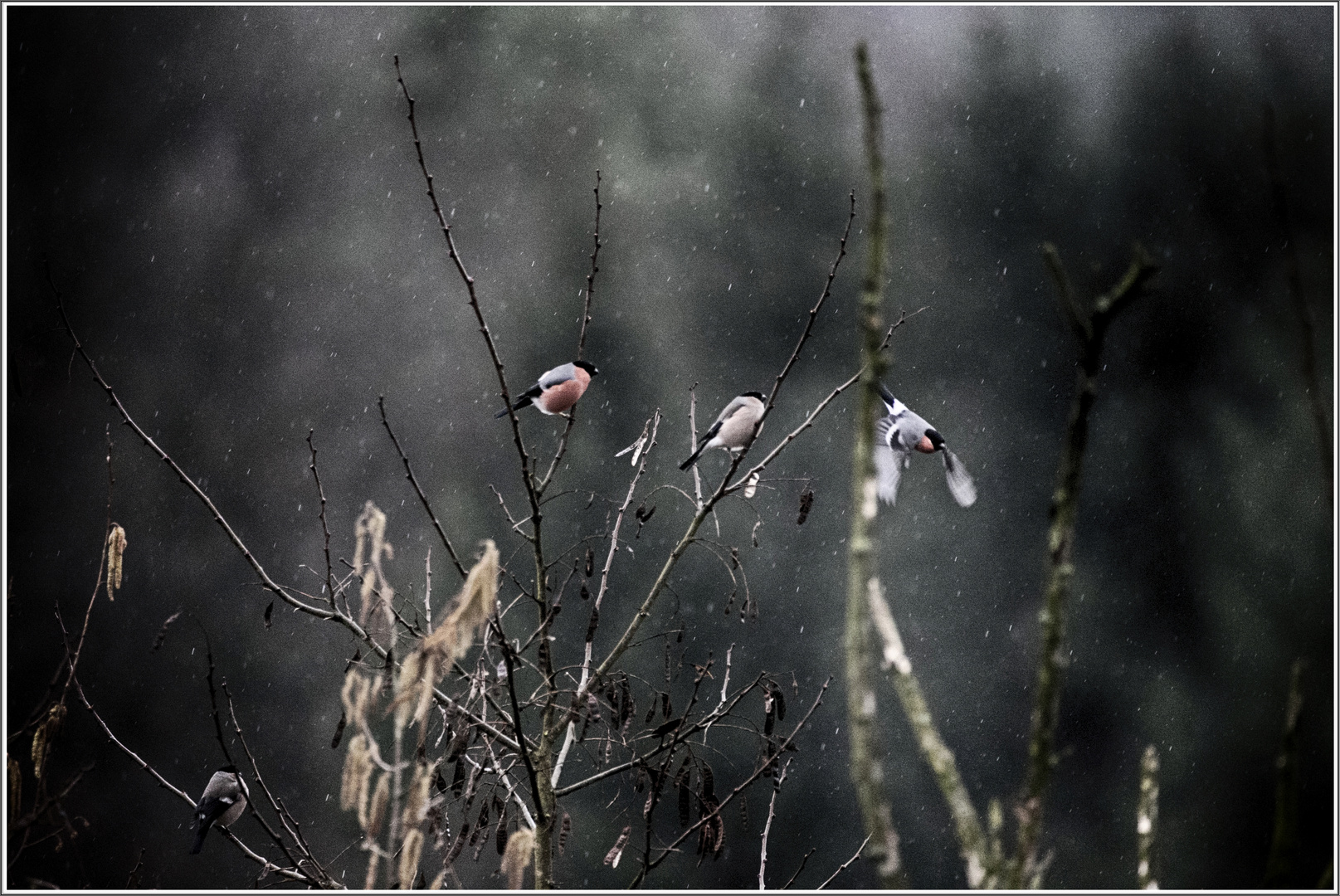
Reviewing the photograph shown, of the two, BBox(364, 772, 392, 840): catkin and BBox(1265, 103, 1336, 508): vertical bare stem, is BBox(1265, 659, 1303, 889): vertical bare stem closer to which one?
BBox(1265, 103, 1336, 508): vertical bare stem

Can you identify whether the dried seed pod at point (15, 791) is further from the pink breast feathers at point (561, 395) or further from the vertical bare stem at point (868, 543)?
the pink breast feathers at point (561, 395)

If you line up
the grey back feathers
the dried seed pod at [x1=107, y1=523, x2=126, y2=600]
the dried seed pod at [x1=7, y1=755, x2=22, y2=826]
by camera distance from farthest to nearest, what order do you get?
the grey back feathers
the dried seed pod at [x1=107, y1=523, x2=126, y2=600]
the dried seed pod at [x1=7, y1=755, x2=22, y2=826]

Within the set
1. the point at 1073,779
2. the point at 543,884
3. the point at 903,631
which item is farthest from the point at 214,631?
the point at 1073,779

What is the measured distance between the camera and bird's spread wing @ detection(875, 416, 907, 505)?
1731 millimetres

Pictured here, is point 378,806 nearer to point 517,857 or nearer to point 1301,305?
point 517,857

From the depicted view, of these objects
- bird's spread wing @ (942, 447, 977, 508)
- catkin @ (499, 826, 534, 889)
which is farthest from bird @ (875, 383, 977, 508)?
catkin @ (499, 826, 534, 889)

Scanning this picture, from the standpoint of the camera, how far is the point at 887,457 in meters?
1.90

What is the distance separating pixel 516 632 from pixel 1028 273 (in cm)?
312

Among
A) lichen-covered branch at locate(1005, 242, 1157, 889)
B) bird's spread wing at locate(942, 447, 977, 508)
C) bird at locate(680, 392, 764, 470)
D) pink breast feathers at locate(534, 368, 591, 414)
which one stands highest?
lichen-covered branch at locate(1005, 242, 1157, 889)

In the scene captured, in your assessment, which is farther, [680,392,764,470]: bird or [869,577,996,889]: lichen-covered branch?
[680,392,764,470]: bird

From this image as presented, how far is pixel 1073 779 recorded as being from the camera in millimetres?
4836

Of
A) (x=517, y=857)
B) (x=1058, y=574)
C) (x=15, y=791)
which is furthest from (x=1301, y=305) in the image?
(x=15, y=791)

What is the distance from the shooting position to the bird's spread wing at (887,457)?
1731mm

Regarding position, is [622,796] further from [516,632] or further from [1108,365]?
[1108,365]
